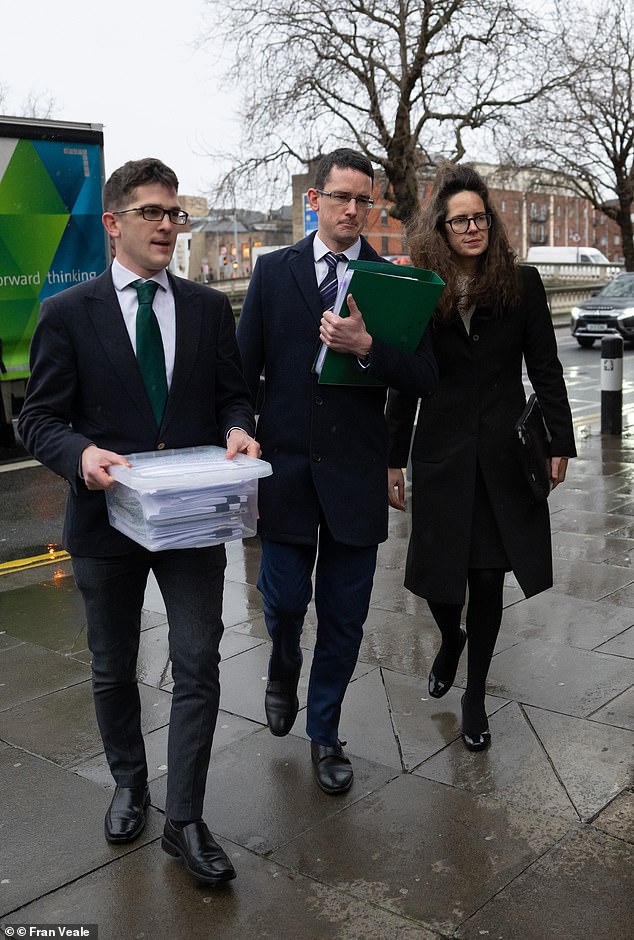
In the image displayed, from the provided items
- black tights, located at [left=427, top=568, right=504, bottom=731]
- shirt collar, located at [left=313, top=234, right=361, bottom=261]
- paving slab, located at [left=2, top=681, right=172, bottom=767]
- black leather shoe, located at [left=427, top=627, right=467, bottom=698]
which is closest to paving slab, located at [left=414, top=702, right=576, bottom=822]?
black tights, located at [left=427, top=568, right=504, bottom=731]

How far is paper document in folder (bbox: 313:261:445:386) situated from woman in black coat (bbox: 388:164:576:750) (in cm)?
38

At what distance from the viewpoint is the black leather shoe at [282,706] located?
358 cm

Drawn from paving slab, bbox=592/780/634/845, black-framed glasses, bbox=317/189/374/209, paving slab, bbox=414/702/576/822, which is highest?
black-framed glasses, bbox=317/189/374/209

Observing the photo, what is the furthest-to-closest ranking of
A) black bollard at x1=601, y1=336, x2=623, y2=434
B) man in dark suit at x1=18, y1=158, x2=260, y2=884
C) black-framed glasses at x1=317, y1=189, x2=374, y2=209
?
black bollard at x1=601, y1=336, x2=623, y2=434 → black-framed glasses at x1=317, y1=189, x2=374, y2=209 → man in dark suit at x1=18, y1=158, x2=260, y2=884

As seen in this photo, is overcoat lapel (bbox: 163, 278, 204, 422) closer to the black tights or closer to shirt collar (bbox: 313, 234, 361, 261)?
shirt collar (bbox: 313, 234, 361, 261)

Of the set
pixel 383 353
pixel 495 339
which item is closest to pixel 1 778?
pixel 383 353

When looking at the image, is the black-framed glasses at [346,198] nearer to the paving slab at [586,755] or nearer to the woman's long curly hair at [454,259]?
the woman's long curly hair at [454,259]

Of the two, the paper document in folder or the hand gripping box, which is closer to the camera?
the hand gripping box

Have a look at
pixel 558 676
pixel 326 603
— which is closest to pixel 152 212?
pixel 326 603

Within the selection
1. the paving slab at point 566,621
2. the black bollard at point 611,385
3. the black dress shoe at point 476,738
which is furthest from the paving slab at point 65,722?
the black bollard at point 611,385

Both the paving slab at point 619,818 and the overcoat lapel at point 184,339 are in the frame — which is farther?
the paving slab at point 619,818

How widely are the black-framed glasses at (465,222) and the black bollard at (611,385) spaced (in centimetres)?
Result: 739

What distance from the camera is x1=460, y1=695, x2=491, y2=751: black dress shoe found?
3.61 metres

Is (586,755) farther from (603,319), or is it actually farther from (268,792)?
(603,319)
